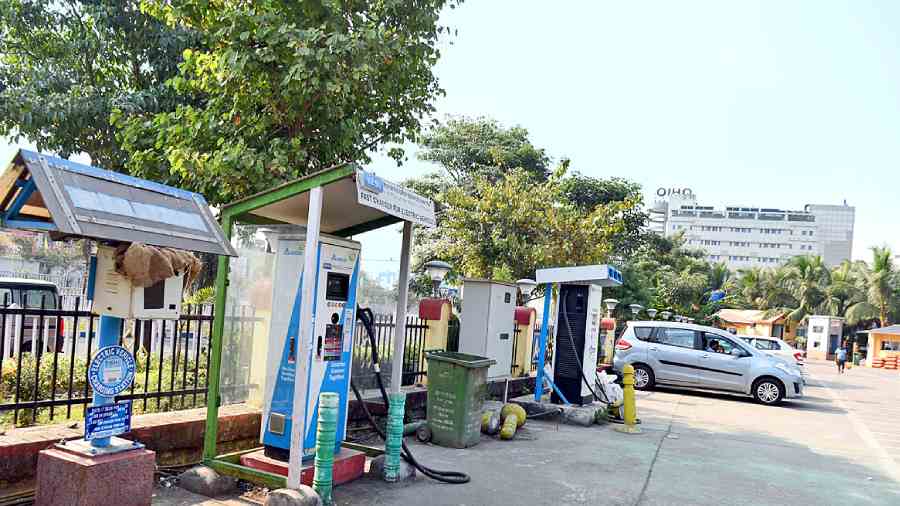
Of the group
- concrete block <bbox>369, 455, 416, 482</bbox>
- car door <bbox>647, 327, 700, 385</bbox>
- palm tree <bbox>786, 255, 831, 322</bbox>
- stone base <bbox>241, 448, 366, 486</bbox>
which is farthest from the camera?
palm tree <bbox>786, 255, 831, 322</bbox>

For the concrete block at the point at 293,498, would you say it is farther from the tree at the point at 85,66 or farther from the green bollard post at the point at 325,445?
the tree at the point at 85,66

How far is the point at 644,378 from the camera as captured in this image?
15.8m

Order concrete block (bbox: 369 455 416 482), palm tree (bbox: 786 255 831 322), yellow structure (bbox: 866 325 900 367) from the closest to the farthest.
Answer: concrete block (bbox: 369 455 416 482), yellow structure (bbox: 866 325 900 367), palm tree (bbox: 786 255 831 322)

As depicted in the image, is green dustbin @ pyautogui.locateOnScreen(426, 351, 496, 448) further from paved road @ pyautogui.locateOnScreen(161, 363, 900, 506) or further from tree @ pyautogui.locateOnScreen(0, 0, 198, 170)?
tree @ pyautogui.locateOnScreen(0, 0, 198, 170)

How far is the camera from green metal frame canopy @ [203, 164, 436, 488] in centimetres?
507

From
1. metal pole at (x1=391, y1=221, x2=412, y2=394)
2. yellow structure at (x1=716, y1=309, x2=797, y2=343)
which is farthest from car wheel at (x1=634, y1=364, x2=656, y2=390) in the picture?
yellow structure at (x1=716, y1=309, x2=797, y2=343)

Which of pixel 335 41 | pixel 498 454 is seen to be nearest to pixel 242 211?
pixel 335 41

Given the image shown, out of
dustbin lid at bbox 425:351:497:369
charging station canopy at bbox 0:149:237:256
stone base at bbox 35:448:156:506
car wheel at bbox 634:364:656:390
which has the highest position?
charging station canopy at bbox 0:149:237:256

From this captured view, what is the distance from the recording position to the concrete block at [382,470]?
243 inches

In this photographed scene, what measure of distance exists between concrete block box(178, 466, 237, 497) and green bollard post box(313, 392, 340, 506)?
2.52 feet

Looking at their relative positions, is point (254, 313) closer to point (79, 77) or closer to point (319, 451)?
point (319, 451)

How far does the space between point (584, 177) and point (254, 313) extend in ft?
93.4

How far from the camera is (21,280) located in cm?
1148

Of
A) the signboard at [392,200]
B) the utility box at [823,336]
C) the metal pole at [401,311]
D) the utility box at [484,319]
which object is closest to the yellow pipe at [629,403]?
the utility box at [484,319]
